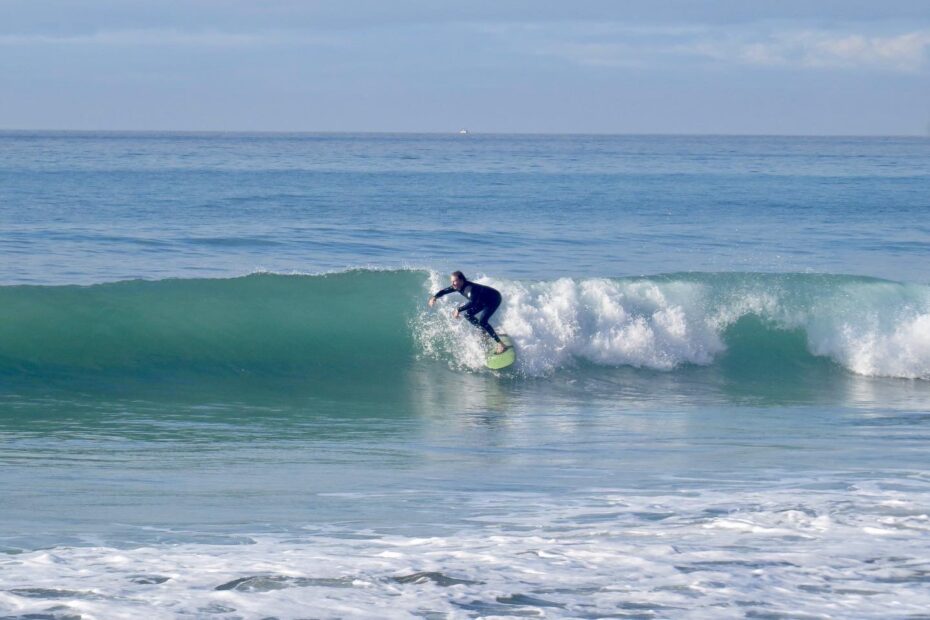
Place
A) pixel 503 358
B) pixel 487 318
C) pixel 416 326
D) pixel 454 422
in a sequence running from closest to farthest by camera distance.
→ 1. pixel 454 422
2. pixel 487 318
3. pixel 503 358
4. pixel 416 326

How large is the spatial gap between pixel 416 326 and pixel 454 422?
5109 millimetres

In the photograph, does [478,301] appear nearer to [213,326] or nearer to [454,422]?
[454,422]

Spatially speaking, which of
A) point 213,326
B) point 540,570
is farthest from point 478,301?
point 540,570

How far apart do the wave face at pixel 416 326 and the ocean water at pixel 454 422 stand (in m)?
0.05

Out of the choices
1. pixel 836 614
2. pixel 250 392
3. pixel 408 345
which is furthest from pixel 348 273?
pixel 836 614

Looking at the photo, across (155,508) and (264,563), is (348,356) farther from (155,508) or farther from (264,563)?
(264,563)

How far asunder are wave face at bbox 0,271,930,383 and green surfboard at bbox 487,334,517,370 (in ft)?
0.72

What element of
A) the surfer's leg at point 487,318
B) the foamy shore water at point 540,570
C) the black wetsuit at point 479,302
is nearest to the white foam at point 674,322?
the surfer's leg at point 487,318

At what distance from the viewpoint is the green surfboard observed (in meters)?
14.6

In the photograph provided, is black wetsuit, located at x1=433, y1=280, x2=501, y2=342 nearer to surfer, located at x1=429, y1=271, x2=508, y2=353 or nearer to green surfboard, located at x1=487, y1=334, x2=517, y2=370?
surfer, located at x1=429, y1=271, x2=508, y2=353

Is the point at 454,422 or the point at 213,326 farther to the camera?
the point at 213,326

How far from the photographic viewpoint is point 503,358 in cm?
1464

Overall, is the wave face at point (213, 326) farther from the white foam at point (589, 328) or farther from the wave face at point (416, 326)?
the white foam at point (589, 328)

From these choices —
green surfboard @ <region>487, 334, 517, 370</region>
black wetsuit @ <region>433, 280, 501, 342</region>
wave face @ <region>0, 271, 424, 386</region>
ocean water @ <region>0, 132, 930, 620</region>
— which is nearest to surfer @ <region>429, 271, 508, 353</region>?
black wetsuit @ <region>433, 280, 501, 342</region>
